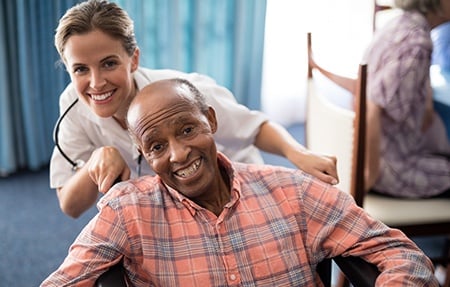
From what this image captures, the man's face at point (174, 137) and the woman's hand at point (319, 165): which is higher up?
the man's face at point (174, 137)

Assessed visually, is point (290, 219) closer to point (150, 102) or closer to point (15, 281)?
point (150, 102)

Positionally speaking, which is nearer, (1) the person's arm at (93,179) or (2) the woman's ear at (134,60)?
(1) the person's arm at (93,179)

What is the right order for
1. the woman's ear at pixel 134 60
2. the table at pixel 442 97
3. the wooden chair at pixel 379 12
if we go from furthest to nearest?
1. the wooden chair at pixel 379 12
2. the table at pixel 442 97
3. the woman's ear at pixel 134 60

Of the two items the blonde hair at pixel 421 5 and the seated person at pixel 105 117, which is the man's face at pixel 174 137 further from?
the blonde hair at pixel 421 5

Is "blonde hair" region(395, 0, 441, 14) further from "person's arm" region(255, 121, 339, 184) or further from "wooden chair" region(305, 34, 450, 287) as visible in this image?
"person's arm" region(255, 121, 339, 184)

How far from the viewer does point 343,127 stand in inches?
66.5

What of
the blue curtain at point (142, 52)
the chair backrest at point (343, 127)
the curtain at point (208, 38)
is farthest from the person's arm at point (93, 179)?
the curtain at point (208, 38)

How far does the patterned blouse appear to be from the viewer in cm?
169

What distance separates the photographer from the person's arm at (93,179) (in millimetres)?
1176

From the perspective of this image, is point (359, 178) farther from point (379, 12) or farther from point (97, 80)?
point (379, 12)

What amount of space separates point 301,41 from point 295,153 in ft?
7.83

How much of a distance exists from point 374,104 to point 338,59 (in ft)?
6.92

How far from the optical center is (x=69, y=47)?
4.28 feet

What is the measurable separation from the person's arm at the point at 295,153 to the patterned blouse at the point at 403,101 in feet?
1.30
